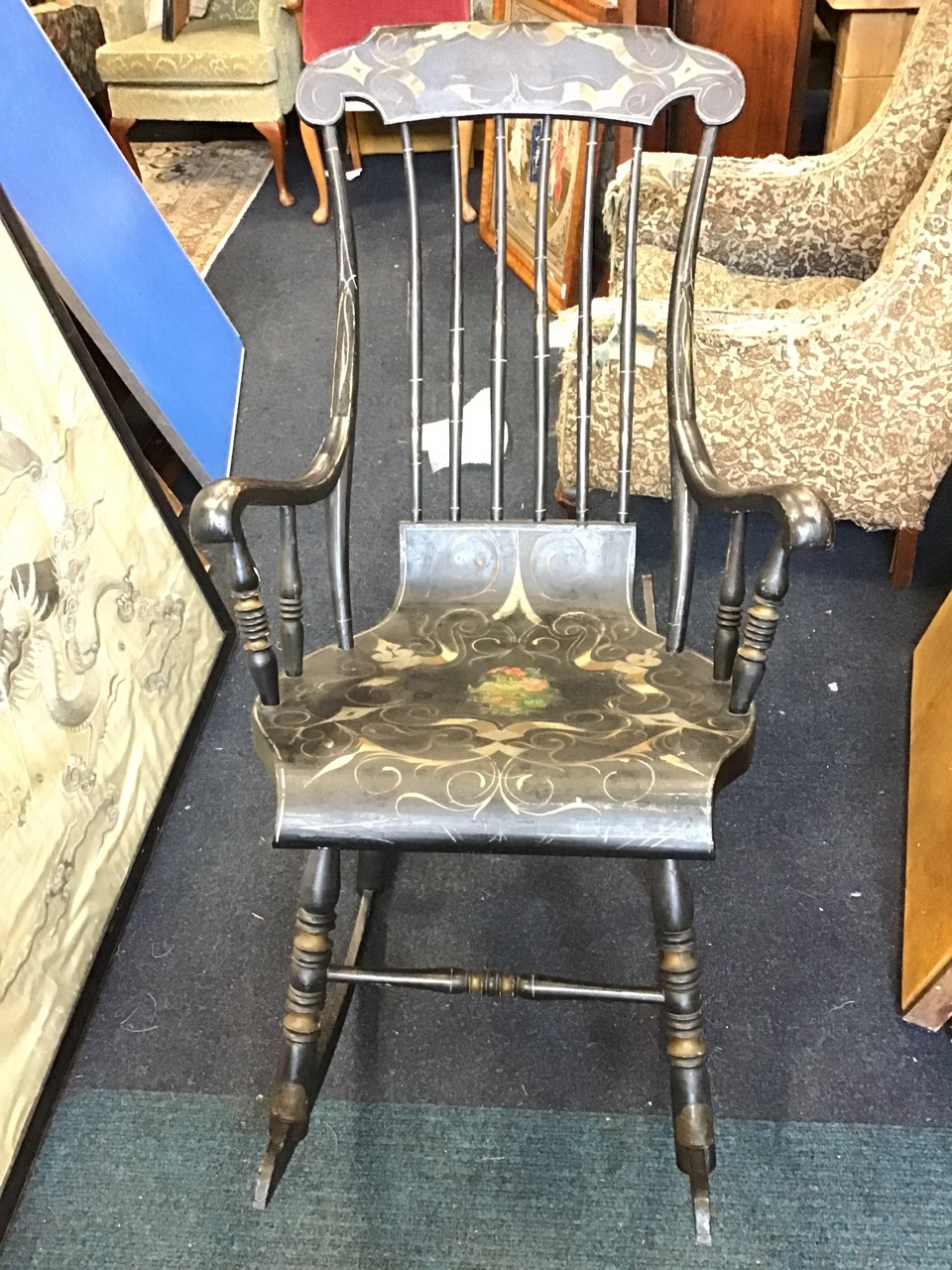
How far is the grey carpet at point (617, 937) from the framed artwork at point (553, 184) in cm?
127

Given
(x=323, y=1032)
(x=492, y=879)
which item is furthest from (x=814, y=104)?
(x=323, y=1032)

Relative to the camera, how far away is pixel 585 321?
4.13 feet

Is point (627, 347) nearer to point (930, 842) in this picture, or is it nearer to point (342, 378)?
point (342, 378)

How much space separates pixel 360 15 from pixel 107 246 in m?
1.92

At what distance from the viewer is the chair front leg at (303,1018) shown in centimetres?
114

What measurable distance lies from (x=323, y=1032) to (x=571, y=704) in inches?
22.6

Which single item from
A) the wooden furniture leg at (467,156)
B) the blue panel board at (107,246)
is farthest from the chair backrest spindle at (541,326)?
the wooden furniture leg at (467,156)

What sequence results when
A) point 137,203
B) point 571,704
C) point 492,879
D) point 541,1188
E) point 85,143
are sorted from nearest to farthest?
point 571,704 → point 541,1188 → point 492,879 → point 85,143 → point 137,203

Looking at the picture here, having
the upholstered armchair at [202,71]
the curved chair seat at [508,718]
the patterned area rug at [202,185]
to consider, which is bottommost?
the patterned area rug at [202,185]

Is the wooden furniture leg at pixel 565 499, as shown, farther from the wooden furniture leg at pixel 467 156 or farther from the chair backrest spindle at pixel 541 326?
the wooden furniture leg at pixel 467 156

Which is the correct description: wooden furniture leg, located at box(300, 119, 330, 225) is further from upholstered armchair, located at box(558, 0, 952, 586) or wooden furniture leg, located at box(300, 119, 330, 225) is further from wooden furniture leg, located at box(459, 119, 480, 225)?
upholstered armchair, located at box(558, 0, 952, 586)

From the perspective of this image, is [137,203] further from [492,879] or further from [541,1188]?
[541,1188]

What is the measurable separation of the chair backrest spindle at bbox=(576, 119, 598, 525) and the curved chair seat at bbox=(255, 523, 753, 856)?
0.08m

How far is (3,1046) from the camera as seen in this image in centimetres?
119
